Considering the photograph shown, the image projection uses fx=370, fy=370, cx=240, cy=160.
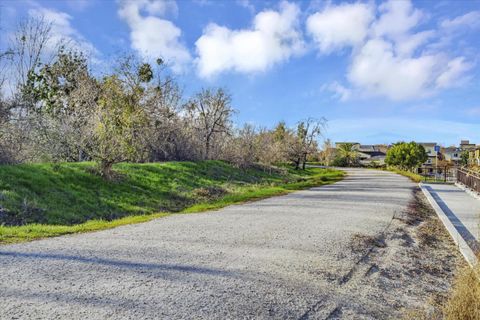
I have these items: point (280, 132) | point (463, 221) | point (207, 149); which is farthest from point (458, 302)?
point (280, 132)

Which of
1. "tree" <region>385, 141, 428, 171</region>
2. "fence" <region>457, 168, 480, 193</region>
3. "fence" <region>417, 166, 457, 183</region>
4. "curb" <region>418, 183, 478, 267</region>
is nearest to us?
"curb" <region>418, 183, 478, 267</region>

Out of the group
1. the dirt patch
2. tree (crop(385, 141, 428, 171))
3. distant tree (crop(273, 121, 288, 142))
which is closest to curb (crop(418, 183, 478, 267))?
the dirt patch

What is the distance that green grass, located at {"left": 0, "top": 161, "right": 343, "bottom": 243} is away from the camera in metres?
→ 8.23

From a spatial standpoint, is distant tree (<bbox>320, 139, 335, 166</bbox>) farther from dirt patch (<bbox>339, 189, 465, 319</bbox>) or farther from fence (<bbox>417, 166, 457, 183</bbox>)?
dirt patch (<bbox>339, 189, 465, 319</bbox>)

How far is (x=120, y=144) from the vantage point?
13.5 meters

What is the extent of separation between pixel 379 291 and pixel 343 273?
1.82 ft

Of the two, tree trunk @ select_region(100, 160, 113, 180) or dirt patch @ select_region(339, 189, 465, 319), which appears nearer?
dirt patch @ select_region(339, 189, 465, 319)

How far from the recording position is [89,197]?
11414mm

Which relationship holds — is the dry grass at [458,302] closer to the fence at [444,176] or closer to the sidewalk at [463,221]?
the sidewalk at [463,221]

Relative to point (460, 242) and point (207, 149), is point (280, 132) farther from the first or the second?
point (460, 242)

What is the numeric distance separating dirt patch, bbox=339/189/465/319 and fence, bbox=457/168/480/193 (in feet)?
37.0

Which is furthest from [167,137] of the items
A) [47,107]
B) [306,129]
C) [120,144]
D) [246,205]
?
[306,129]

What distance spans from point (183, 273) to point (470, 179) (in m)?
19.7

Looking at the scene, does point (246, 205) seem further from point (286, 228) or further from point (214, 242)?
point (214, 242)
